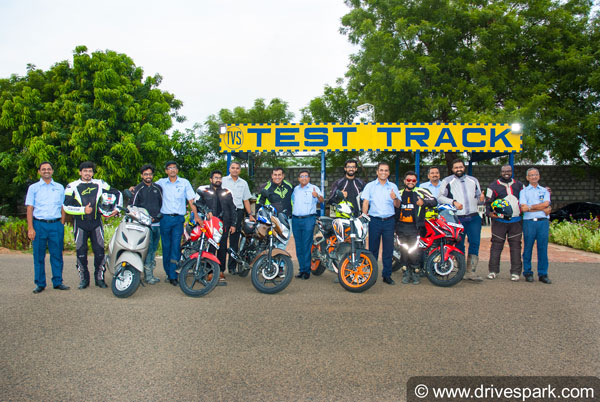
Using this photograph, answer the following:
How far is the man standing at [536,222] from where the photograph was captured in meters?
7.20

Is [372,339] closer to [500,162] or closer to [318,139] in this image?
[318,139]

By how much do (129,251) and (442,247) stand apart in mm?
4530

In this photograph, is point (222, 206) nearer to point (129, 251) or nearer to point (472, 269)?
point (129, 251)

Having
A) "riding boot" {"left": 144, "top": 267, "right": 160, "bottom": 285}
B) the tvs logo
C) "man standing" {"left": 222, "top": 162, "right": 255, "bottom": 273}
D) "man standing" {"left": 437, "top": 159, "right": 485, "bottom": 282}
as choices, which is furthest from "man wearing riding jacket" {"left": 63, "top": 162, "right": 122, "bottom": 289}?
the tvs logo

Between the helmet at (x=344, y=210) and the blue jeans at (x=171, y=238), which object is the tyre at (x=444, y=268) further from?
the blue jeans at (x=171, y=238)

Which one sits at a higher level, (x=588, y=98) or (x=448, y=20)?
(x=448, y=20)

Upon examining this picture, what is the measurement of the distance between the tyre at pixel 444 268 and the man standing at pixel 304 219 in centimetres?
195

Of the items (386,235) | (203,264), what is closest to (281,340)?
(203,264)

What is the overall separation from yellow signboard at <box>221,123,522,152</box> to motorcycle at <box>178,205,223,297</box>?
337 inches

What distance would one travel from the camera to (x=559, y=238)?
494 inches

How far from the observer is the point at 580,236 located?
11727 mm

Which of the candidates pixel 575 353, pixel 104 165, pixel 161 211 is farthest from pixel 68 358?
pixel 104 165

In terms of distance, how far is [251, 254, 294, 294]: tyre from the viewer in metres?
6.24

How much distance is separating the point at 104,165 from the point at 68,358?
1705 cm
